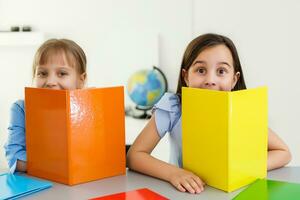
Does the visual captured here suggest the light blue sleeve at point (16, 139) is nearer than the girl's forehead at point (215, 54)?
Yes

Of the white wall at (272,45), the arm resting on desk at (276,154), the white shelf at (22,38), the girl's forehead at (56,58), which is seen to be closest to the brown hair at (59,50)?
the girl's forehead at (56,58)

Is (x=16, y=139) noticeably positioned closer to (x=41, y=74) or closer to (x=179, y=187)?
(x=41, y=74)

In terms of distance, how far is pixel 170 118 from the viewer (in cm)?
129

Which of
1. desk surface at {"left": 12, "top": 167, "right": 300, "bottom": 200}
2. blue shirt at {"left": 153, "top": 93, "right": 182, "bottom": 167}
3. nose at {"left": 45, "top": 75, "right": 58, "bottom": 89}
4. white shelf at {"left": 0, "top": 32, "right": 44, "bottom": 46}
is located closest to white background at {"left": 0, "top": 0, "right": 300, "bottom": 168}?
white shelf at {"left": 0, "top": 32, "right": 44, "bottom": 46}

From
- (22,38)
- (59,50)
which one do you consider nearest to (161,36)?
(22,38)

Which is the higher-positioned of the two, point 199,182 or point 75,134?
point 75,134

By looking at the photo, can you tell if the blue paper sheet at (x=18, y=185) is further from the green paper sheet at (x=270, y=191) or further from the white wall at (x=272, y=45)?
the white wall at (x=272, y=45)

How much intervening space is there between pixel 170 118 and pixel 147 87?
1.86m

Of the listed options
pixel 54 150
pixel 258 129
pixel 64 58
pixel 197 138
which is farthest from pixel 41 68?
pixel 258 129

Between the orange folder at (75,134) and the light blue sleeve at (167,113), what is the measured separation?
0.61 feet

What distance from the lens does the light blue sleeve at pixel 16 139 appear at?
1.16m

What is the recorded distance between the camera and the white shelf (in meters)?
3.37

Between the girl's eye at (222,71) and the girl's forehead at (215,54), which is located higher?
the girl's forehead at (215,54)

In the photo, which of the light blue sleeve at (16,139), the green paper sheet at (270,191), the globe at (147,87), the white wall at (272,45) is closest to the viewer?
the green paper sheet at (270,191)
